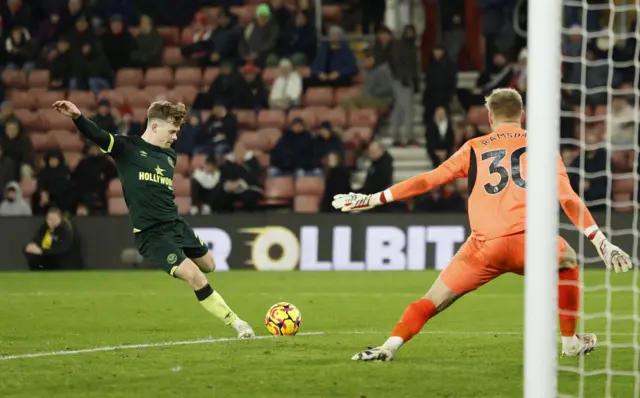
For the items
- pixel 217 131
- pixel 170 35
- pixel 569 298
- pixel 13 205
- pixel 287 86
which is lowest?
pixel 13 205

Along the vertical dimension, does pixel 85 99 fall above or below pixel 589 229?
Answer: above

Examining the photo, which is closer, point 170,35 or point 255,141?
point 255,141

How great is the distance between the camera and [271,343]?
8352mm

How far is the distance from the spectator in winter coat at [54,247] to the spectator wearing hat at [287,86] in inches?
181

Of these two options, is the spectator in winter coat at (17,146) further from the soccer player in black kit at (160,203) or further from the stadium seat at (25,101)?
the soccer player in black kit at (160,203)

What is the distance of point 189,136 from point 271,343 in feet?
38.3

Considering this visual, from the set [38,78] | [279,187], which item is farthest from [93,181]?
[38,78]

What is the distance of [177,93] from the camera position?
21.2 metres

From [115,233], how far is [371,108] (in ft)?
16.4

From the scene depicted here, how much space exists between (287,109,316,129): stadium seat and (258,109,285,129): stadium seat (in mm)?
170

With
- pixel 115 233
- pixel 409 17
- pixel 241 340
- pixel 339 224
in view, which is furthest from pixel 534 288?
pixel 409 17

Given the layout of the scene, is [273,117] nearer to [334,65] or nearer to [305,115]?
[305,115]

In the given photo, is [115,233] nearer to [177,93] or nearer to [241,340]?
[177,93]

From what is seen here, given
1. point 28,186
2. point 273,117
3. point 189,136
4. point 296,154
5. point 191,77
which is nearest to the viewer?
point 296,154
